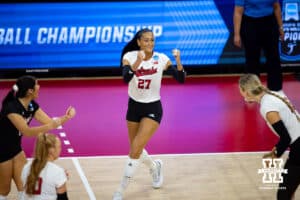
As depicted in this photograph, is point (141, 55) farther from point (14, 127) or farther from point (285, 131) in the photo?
point (285, 131)

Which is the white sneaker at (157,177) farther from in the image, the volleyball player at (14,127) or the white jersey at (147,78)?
the volleyball player at (14,127)

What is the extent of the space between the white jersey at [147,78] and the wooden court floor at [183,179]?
3.90 ft

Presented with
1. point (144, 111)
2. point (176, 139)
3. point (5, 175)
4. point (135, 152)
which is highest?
point (144, 111)

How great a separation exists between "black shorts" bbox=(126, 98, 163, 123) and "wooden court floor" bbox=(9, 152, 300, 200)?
94cm

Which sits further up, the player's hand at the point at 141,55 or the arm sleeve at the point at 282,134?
the player's hand at the point at 141,55

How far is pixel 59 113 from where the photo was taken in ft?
38.4

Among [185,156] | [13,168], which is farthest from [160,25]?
[13,168]

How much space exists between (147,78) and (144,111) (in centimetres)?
40

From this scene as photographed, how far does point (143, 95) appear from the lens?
323 inches

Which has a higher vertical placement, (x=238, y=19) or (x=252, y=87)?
(x=252, y=87)

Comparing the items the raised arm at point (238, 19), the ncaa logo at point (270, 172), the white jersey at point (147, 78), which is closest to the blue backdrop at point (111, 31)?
the raised arm at point (238, 19)

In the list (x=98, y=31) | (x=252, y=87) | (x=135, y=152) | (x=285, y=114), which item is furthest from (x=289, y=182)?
(x=98, y=31)

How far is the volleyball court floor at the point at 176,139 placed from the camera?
→ 8562 millimetres

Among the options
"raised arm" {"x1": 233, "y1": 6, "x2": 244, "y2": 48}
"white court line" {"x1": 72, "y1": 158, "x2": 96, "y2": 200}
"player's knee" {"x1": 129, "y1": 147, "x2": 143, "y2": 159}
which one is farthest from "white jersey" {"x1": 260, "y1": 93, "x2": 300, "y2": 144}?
"raised arm" {"x1": 233, "y1": 6, "x2": 244, "y2": 48}
